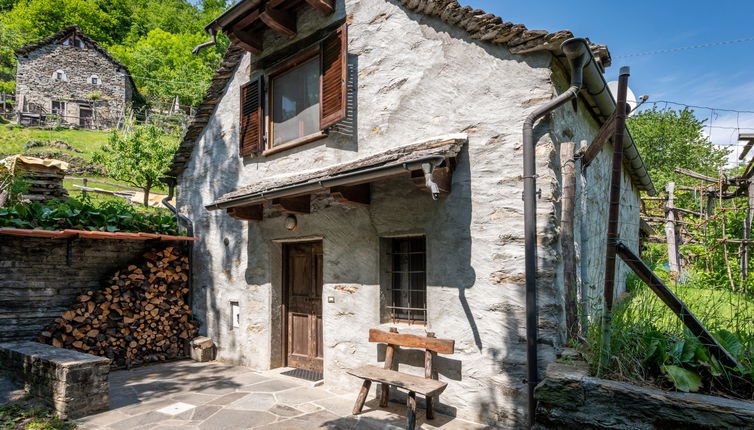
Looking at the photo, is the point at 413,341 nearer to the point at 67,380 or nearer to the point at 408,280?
the point at 408,280

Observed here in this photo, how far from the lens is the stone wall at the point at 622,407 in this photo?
242 centimetres

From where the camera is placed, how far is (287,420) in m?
4.43

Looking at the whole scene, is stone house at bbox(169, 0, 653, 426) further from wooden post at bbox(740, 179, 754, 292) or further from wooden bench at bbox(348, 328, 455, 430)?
wooden post at bbox(740, 179, 754, 292)

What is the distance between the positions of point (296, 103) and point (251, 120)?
942 mm

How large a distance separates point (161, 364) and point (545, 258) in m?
6.35

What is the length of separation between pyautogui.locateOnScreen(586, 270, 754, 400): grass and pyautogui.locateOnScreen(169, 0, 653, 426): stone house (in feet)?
2.64

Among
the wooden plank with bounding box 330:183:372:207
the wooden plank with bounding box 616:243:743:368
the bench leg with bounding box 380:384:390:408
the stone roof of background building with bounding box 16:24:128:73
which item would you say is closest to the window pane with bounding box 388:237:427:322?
the wooden plank with bounding box 330:183:372:207

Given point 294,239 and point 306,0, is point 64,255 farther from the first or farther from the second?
point 306,0

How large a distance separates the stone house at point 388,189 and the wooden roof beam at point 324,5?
0.10ft

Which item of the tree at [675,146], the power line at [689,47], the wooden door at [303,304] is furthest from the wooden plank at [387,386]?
the tree at [675,146]

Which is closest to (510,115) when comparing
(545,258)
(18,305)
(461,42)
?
(461,42)

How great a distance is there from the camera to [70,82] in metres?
30.6

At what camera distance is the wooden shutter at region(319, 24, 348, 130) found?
5.45 metres

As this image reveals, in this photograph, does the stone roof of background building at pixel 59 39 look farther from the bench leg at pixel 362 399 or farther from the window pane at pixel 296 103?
the bench leg at pixel 362 399
